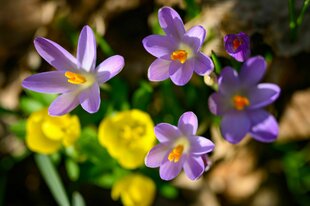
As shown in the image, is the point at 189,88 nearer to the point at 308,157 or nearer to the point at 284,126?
the point at 284,126

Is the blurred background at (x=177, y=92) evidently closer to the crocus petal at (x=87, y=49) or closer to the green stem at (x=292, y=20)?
the green stem at (x=292, y=20)

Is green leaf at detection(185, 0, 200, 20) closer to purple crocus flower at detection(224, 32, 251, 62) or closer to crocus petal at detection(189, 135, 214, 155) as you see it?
purple crocus flower at detection(224, 32, 251, 62)

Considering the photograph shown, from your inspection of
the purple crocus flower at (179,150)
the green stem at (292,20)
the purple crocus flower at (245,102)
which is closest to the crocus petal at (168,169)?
the purple crocus flower at (179,150)

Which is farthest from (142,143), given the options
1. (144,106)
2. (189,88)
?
(189,88)

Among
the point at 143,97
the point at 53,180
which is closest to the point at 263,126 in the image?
the point at 143,97

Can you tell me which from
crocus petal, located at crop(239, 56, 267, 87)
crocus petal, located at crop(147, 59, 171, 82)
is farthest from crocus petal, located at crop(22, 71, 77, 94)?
crocus petal, located at crop(239, 56, 267, 87)
